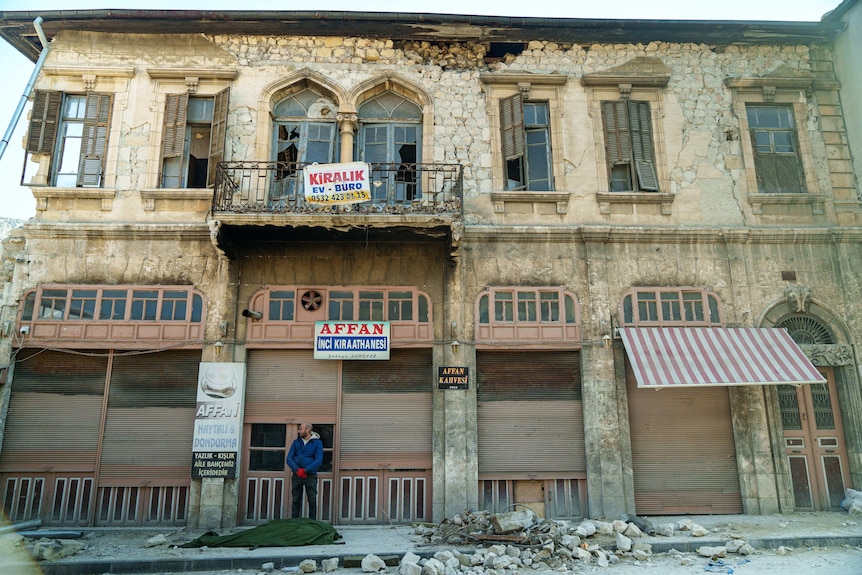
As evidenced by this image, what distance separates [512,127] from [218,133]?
19.4 feet

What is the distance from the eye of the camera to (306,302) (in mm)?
10992

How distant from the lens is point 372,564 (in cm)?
773

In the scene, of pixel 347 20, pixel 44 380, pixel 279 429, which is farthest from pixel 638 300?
pixel 44 380

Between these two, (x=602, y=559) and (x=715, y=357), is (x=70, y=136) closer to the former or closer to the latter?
(x=602, y=559)

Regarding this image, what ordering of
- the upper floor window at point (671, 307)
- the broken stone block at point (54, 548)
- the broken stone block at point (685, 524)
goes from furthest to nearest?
1. the upper floor window at point (671, 307)
2. the broken stone block at point (685, 524)
3. the broken stone block at point (54, 548)

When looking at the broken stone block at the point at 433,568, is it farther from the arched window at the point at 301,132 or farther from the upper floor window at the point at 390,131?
the arched window at the point at 301,132

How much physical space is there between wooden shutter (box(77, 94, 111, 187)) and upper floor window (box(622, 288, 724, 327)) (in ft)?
34.9

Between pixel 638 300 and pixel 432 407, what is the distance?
4463mm

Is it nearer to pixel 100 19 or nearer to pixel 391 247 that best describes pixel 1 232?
pixel 100 19

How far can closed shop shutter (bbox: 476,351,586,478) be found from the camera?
10.6 metres

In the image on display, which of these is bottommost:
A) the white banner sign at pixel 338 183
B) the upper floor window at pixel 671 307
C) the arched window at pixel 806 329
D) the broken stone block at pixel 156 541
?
the broken stone block at pixel 156 541

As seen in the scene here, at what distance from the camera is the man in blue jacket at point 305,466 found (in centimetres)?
961

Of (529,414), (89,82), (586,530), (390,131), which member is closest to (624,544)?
(586,530)

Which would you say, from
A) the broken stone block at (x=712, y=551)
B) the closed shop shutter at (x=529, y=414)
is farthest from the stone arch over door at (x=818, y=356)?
the closed shop shutter at (x=529, y=414)
